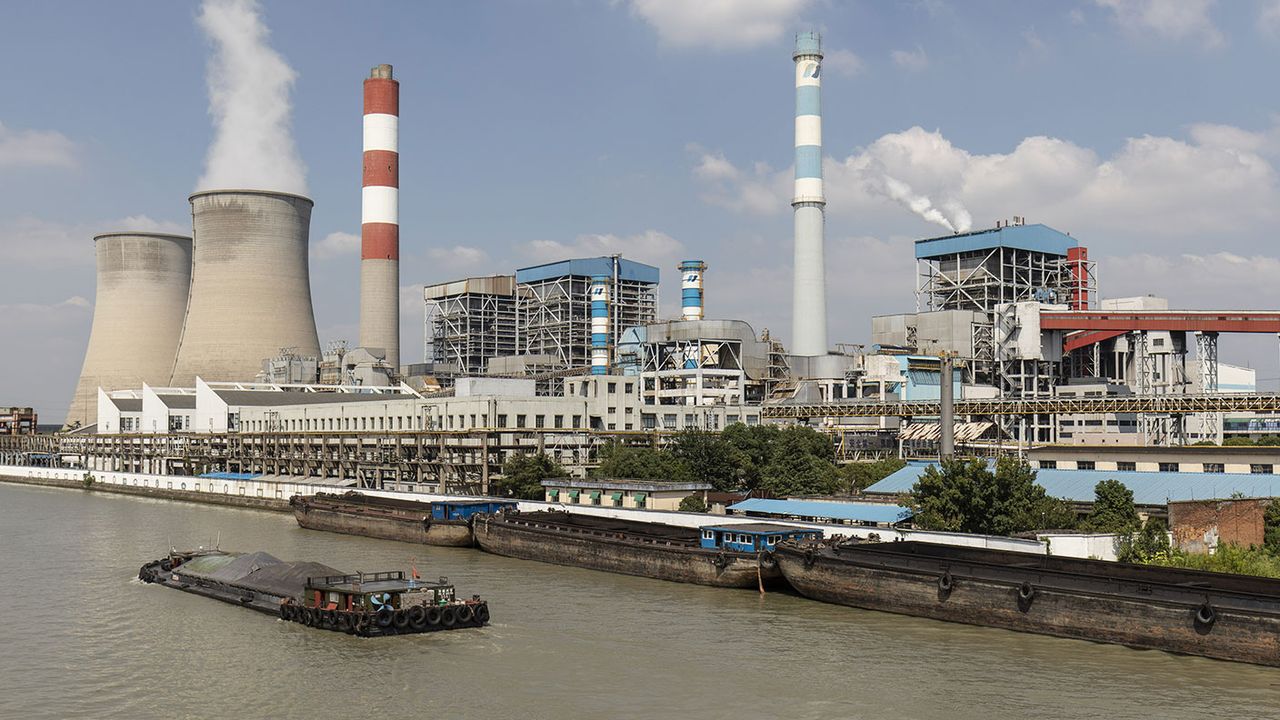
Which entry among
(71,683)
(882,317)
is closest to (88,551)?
(71,683)

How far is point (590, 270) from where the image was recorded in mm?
118312

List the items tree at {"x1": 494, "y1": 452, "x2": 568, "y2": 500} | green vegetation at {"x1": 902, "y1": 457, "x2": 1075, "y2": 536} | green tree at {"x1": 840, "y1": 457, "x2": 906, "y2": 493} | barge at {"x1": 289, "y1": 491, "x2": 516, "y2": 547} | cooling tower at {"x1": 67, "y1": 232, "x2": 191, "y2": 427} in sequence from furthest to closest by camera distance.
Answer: cooling tower at {"x1": 67, "y1": 232, "x2": 191, "y2": 427} < green tree at {"x1": 840, "y1": 457, "x2": 906, "y2": 493} < tree at {"x1": 494, "y1": 452, "x2": 568, "y2": 500} < barge at {"x1": 289, "y1": 491, "x2": 516, "y2": 547} < green vegetation at {"x1": 902, "y1": 457, "x2": 1075, "y2": 536}

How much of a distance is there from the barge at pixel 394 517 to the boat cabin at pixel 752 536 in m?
14.6

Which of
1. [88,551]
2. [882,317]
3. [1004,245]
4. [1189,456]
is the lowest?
[88,551]

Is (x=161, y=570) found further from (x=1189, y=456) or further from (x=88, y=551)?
(x=1189, y=456)

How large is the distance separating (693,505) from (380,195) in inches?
2433

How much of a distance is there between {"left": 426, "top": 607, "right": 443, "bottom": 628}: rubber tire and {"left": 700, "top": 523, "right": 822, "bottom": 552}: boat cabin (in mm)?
11767

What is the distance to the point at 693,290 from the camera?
342 feet

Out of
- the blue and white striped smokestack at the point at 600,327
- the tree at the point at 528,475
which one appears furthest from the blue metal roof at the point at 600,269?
the tree at the point at 528,475

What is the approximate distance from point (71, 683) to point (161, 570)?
14.3 m

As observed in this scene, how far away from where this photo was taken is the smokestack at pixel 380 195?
336 feet

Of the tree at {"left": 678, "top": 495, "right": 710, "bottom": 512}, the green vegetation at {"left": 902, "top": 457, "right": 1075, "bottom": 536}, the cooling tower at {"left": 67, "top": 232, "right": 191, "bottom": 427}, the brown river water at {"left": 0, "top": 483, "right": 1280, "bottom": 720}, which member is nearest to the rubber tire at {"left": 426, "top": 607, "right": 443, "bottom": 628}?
the brown river water at {"left": 0, "top": 483, "right": 1280, "bottom": 720}

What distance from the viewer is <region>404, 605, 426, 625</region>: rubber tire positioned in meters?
29.3

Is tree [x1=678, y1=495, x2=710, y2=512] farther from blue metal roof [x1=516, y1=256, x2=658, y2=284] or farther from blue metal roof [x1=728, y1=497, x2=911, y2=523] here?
blue metal roof [x1=516, y1=256, x2=658, y2=284]
